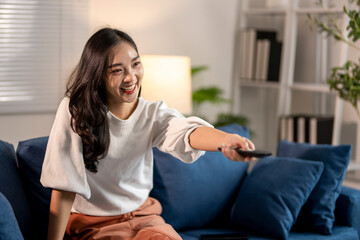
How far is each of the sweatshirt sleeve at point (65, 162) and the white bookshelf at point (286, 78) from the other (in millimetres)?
2080

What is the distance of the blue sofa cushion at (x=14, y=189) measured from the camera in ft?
6.35

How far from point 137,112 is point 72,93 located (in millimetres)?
266

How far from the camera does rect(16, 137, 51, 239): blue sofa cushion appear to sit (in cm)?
206

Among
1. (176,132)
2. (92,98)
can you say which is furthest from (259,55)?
(92,98)

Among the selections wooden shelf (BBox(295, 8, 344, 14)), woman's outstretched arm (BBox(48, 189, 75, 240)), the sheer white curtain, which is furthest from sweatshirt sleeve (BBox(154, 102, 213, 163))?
wooden shelf (BBox(295, 8, 344, 14))

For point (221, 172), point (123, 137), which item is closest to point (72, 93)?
point (123, 137)

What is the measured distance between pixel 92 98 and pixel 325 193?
1270 millimetres

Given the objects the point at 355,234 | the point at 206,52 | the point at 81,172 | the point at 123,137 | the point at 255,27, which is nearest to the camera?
the point at 81,172

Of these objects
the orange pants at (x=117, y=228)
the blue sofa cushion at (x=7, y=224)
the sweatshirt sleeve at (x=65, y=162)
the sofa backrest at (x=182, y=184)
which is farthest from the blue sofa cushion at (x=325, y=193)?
the blue sofa cushion at (x=7, y=224)

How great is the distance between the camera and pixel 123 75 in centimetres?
176

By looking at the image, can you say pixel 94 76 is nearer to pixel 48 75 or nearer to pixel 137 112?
pixel 137 112

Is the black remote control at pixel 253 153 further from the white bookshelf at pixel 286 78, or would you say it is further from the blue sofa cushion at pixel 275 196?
the white bookshelf at pixel 286 78

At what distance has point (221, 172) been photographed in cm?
252

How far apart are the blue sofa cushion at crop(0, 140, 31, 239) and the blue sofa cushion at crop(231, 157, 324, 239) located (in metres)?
1.00
